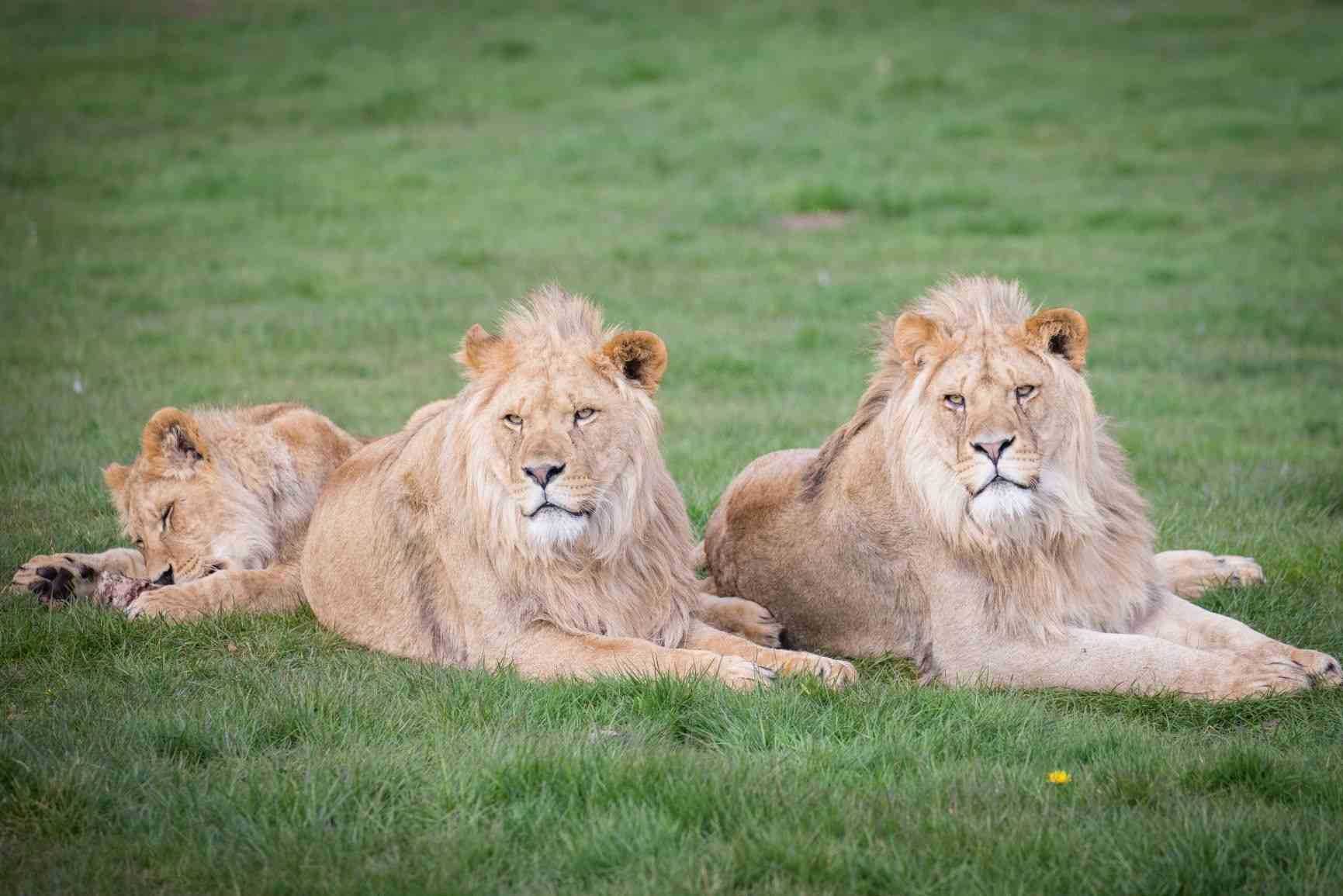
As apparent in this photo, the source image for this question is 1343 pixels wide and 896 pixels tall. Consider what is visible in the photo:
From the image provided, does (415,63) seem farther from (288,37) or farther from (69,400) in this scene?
(69,400)

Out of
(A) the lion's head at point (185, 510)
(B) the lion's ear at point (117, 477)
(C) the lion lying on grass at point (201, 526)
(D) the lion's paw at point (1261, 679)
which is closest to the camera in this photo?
(D) the lion's paw at point (1261, 679)

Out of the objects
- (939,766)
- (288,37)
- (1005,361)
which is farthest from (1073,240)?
(288,37)

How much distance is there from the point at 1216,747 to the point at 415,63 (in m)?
21.6

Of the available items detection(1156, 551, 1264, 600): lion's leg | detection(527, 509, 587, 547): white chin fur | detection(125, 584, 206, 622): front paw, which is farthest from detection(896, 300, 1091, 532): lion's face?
detection(125, 584, 206, 622): front paw

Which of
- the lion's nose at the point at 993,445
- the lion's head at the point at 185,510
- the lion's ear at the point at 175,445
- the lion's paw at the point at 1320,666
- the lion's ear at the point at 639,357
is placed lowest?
the lion's paw at the point at 1320,666

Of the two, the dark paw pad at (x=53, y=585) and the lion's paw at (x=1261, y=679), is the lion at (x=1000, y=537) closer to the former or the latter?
the lion's paw at (x=1261, y=679)

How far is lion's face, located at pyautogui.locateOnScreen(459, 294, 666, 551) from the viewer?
5.31 meters

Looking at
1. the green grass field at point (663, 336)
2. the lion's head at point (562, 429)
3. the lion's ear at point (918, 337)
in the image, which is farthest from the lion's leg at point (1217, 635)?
the lion's head at point (562, 429)

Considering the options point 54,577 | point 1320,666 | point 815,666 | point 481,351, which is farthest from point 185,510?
point 1320,666

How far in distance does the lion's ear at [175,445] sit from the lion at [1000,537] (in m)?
2.69

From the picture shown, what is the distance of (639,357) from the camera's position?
5.51m

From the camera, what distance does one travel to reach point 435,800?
14.4 ft

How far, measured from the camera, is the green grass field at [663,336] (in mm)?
4188

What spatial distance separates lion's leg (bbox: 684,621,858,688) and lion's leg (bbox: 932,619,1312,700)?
406mm
